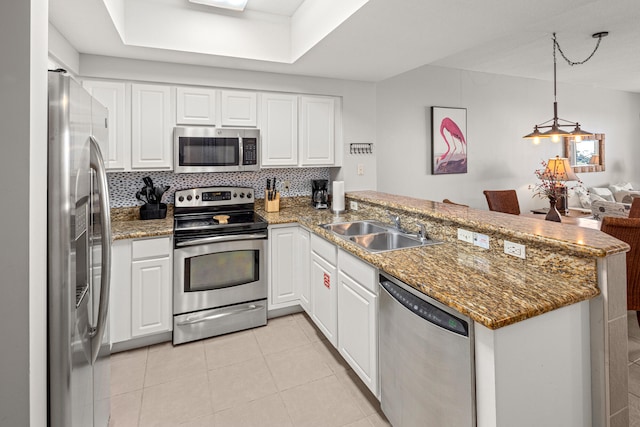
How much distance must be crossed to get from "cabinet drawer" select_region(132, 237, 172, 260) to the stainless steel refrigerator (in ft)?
3.97

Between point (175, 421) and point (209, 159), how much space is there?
2.05 m

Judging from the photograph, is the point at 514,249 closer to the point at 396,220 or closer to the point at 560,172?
the point at 396,220

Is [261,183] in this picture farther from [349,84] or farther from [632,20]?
[632,20]

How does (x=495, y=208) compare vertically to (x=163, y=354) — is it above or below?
above

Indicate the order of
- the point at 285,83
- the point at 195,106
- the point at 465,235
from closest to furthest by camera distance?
the point at 465,235 → the point at 195,106 → the point at 285,83

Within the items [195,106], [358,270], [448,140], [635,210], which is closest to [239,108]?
[195,106]

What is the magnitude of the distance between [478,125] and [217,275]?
13.9ft

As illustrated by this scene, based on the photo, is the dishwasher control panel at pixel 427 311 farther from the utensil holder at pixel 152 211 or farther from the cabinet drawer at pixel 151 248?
the utensil holder at pixel 152 211

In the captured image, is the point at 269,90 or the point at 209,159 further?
the point at 269,90

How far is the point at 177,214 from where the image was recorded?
328 cm

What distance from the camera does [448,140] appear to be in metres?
4.79

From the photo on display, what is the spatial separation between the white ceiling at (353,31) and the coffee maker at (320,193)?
43.0 inches

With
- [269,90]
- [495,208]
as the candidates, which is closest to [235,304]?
[269,90]

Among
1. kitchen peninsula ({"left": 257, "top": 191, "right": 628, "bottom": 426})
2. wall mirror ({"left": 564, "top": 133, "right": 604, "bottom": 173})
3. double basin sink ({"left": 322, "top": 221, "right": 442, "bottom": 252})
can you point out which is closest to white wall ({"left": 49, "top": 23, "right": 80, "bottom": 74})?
double basin sink ({"left": 322, "top": 221, "right": 442, "bottom": 252})
